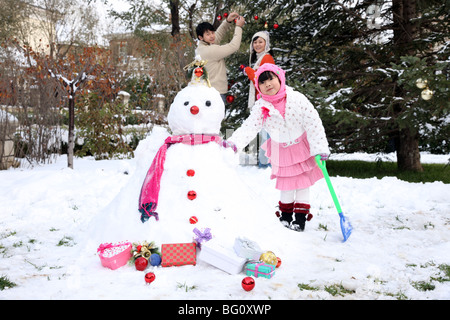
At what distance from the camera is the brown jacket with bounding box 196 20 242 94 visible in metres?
5.34

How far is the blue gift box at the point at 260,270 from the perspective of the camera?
2600mm

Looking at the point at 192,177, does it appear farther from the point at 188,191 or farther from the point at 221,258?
the point at 221,258

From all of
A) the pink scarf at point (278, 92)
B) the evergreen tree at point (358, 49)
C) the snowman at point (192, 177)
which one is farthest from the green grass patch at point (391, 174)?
the snowman at point (192, 177)

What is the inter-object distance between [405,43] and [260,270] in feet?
19.3

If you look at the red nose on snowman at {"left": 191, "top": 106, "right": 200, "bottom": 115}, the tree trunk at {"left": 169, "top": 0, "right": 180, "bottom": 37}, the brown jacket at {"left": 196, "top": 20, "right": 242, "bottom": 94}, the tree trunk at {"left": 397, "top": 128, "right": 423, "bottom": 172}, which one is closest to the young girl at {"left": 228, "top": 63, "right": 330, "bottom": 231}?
the red nose on snowman at {"left": 191, "top": 106, "right": 200, "bottom": 115}

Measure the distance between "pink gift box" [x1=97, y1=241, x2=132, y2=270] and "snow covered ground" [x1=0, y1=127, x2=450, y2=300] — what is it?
0.17 ft

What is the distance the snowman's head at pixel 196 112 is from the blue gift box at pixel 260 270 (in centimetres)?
121

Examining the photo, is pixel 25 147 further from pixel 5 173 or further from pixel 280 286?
pixel 280 286

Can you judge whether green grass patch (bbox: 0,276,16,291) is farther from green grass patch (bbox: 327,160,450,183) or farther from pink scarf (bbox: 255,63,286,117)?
green grass patch (bbox: 327,160,450,183)

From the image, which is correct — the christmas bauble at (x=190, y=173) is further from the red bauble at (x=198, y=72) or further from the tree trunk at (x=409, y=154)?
the tree trunk at (x=409, y=154)

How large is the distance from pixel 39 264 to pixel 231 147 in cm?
181

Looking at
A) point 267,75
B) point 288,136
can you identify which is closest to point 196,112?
point 267,75

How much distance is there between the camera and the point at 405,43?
269 inches

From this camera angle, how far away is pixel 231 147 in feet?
11.4
